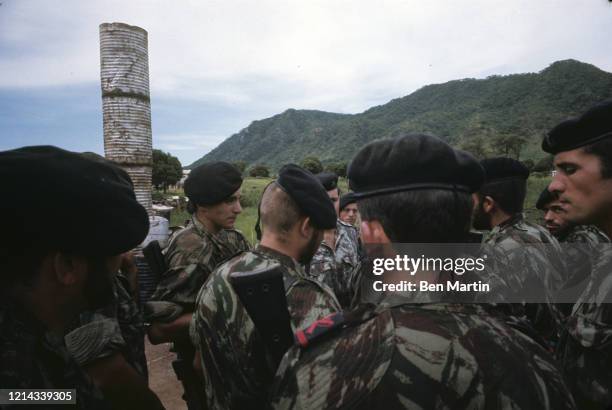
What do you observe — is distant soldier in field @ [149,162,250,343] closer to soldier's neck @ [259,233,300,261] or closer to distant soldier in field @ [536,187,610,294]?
soldier's neck @ [259,233,300,261]

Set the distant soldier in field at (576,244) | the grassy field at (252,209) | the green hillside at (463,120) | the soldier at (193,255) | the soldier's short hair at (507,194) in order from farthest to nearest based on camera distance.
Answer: the green hillside at (463,120) < the grassy field at (252,209) < the soldier's short hair at (507,194) < the soldier at (193,255) < the distant soldier in field at (576,244)

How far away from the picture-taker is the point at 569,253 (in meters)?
3.16

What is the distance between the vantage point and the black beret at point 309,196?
6.46 ft

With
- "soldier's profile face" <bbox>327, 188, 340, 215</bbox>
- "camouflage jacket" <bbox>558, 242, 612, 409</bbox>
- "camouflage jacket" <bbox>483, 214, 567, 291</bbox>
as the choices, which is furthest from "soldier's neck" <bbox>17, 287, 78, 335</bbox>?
"soldier's profile face" <bbox>327, 188, 340, 215</bbox>

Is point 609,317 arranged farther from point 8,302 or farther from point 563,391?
point 8,302

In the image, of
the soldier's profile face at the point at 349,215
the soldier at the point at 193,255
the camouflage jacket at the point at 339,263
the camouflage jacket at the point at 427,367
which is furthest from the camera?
the soldier's profile face at the point at 349,215

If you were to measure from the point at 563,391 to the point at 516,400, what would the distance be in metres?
0.16

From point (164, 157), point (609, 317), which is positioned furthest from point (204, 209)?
point (164, 157)

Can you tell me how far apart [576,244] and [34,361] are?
4364 mm

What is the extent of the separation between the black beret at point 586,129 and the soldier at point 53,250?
2.18 m

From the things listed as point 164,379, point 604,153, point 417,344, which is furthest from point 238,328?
point 164,379

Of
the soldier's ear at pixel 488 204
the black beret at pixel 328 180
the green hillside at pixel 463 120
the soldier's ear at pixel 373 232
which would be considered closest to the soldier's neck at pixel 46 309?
the soldier's ear at pixel 373 232

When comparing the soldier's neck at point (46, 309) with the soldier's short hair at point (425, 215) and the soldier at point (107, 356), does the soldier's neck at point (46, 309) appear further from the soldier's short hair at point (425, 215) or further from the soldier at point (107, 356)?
the soldier's short hair at point (425, 215)

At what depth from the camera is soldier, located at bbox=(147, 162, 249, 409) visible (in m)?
2.60
